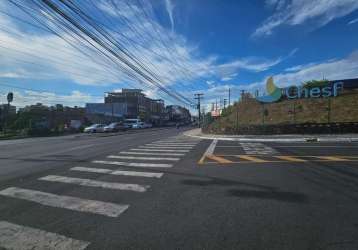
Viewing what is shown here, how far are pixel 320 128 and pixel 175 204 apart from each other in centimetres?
2427

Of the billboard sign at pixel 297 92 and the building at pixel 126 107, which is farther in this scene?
the building at pixel 126 107

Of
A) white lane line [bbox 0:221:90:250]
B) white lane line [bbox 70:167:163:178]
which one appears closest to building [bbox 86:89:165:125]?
white lane line [bbox 70:167:163:178]

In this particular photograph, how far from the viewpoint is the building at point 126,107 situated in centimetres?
9006

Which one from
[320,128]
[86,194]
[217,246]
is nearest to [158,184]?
[86,194]

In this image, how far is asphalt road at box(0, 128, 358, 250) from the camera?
176 inches

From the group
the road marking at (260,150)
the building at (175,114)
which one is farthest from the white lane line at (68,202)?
the building at (175,114)

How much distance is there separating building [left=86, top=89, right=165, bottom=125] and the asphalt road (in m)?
68.3

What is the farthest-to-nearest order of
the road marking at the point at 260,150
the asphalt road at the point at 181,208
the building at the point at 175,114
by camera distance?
the building at the point at 175,114, the road marking at the point at 260,150, the asphalt road at the point at 181,208

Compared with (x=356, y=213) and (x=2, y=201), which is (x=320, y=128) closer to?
(x=356, y=213)

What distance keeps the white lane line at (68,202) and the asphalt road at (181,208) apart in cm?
2

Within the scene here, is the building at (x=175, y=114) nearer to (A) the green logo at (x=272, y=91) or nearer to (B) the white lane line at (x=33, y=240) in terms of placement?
(A) the green logo at (x=272, y=91)

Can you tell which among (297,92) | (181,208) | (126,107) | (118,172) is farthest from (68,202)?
(126,107)

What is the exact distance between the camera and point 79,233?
478 centimetres

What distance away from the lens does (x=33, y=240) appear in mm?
4562
